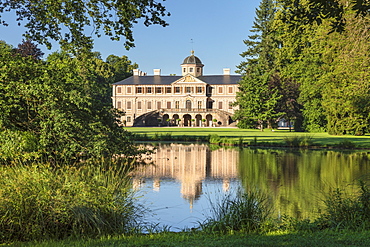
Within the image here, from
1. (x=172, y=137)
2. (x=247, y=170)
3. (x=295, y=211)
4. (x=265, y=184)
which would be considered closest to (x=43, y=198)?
(x=295, y=211)

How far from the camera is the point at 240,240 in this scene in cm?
475

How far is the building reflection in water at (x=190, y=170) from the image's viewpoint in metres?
10.1

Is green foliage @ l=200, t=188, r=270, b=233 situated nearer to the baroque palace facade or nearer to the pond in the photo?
the pond

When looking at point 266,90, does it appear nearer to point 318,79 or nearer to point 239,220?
point 318,79

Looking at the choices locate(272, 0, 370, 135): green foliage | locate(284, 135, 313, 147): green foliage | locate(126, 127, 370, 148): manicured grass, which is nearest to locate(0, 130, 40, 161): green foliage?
locate(272, 0, 370, 135): green foliage

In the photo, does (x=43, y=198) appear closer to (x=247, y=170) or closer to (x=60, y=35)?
(x=60, y=35)

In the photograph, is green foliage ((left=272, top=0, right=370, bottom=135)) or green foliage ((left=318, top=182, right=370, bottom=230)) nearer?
green foliage ((left=318, top=182, right=370, bottom=230))

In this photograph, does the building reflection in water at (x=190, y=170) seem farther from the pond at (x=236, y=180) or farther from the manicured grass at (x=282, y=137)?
the manicured grass at (x=282, y=137)

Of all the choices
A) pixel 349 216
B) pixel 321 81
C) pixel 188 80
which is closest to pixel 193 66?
pixel 188 80

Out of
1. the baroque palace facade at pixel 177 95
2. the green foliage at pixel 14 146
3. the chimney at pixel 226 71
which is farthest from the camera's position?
the chimney at pixel 226 71

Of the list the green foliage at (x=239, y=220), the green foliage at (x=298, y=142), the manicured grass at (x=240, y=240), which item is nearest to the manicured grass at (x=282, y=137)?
the green foliage at (x=298, y=142)

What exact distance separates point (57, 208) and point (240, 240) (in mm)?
2143

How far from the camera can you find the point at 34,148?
9.00 metres

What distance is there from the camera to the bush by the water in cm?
528
